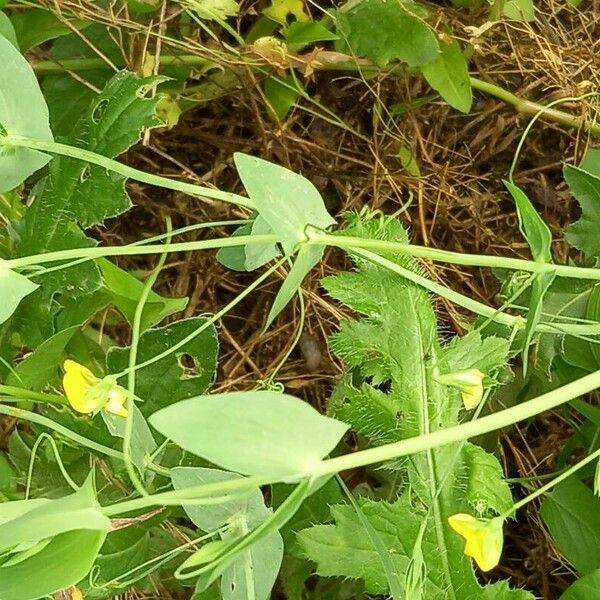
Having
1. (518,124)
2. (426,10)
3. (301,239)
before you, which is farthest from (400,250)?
(518,124)

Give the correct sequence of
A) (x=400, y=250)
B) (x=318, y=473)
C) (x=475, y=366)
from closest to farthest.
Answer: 1. (x=318, y=473)
2. (x=400, y=250)
3. (x=475, y=366)

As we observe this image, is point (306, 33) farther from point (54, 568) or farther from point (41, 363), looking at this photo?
point (54, 568)

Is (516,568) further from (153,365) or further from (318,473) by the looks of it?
(318,473)

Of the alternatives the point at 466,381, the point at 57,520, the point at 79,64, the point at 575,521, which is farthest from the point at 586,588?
the point at 79,64

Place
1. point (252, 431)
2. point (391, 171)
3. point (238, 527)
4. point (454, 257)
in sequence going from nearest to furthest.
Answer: point (252, 431) < point (454, 257) < point (238, 527) < point (391, 171)

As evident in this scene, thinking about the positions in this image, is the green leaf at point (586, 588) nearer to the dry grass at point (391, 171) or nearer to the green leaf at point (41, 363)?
the dry grass at point (391, 171)

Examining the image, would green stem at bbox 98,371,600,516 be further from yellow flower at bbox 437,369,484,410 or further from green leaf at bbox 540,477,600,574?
green leaf at bbox 540,477,600,574

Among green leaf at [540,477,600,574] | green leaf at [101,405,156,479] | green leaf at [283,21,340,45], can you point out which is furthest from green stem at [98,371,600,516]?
green leaf at [283,21,340,45]
